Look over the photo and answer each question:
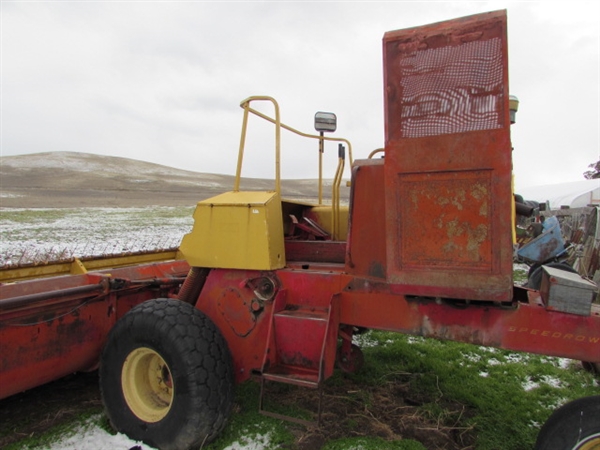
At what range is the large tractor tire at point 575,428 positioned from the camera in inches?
96.4

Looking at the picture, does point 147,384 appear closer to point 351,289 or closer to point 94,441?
point 94,441

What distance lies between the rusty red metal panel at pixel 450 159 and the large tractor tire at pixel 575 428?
2.29ft

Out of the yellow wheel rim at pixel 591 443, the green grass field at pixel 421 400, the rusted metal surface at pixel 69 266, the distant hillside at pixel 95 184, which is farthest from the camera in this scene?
the distant hillside at pixel 95 184

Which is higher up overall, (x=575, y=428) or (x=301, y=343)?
(x=301, y=343)

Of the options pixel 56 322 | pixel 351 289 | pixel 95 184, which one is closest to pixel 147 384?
pixel 56 322

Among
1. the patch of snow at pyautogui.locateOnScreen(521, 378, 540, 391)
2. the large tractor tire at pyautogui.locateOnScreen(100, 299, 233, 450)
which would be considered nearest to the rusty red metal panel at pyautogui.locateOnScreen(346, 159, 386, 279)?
the large tractor tire at pyautogui.locateOnScreen(100, 299, 233, 450)

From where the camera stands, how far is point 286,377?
3.12 m

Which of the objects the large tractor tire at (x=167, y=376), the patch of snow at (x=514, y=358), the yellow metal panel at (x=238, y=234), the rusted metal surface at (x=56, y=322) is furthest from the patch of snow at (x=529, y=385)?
the rusted metal surface at (x=56, y=322)

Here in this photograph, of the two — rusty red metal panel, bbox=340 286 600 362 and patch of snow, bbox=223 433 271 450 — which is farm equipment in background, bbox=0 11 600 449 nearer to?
rusty red metal panel, bbox=340 286 600 362

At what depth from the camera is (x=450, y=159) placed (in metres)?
2.63

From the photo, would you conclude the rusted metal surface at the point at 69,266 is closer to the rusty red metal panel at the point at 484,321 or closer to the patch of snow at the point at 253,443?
the patch of snow at the point at 253,443

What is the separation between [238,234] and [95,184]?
48.7 m

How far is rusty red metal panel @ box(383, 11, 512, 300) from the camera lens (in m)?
2.53

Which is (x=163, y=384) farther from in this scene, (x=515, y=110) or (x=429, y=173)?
(x=515, y=110)
